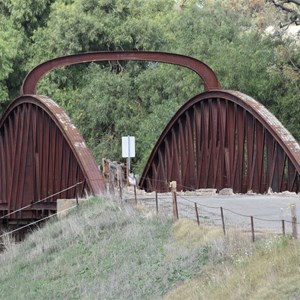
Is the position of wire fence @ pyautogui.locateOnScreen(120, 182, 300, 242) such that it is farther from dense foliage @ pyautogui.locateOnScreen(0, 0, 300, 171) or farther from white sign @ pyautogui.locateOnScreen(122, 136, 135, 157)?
dense foliage @ pyautogui.locateOnScreen(0, 0, 300, 171)

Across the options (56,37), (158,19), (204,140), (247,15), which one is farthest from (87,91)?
(204,140)

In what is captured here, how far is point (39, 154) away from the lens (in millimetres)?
29406

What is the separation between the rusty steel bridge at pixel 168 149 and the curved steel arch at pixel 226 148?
0.10 feet

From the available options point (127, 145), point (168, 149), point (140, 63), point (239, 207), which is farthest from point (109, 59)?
point (140, 63)

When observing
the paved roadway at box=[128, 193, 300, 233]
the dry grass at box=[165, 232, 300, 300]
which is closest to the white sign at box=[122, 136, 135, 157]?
the paved roadway at box=[128, 193, 300, 233]

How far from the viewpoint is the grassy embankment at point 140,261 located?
1136cm

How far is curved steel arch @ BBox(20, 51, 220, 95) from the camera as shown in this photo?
29109mm

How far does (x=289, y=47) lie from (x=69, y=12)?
1692 cm

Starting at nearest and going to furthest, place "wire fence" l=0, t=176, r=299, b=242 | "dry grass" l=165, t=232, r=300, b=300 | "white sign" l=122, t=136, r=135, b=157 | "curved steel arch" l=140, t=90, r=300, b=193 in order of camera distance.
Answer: "dry grass" l=165, t=232, r=300, b=300
"wire fence" l=0, t=176, r=299, b=242
"curved steel arch" l=140, t=90, r=300, b=193
"white sign" l=122, t=136, r=135, b=157

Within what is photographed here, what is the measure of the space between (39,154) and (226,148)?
A: 251 inches

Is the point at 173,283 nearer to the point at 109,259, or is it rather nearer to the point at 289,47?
the point at 109,259

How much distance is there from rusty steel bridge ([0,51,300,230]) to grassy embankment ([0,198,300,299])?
12.0ft

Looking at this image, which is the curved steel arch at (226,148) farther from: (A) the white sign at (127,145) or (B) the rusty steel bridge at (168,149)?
(A) the white sign at (127,145)

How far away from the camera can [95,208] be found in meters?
21.1
